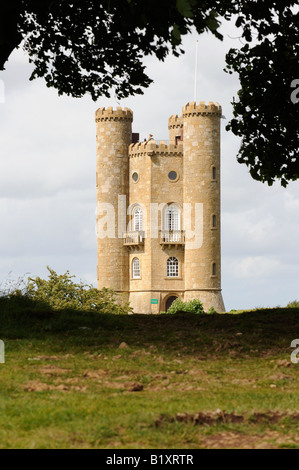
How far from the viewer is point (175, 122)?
229 feet

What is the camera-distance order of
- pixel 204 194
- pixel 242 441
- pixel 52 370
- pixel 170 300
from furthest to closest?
pixel 170 300 < pixel 204 194 < pixel 52 370 < pixel 242 441

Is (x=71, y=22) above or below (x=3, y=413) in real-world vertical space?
above

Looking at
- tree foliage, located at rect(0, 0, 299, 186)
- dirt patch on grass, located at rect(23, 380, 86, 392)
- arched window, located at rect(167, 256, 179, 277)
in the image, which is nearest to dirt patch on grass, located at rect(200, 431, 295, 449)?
dirt patch on grass, located at rect(23, 380, 86, 392)

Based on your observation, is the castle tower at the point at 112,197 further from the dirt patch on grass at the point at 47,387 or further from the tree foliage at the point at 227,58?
the dirt patch on grass at the point at 47,387

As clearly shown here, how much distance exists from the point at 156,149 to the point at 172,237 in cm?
866

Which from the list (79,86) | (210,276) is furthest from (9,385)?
(210,276)

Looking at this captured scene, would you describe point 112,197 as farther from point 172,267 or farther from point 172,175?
point 172,267

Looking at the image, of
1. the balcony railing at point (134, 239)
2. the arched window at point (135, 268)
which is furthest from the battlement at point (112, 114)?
the arched window at point (135, 268)

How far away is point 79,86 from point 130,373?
12675 mm

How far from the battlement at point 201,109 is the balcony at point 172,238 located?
434 inches

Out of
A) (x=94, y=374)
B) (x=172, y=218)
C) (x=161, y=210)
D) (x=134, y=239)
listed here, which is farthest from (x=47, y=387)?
(x=134, y=239)

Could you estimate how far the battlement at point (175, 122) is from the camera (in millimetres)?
69625

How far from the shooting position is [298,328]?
17.1 m

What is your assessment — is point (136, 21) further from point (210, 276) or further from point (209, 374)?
point (210, 276)
